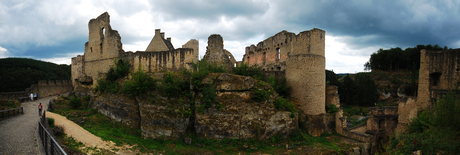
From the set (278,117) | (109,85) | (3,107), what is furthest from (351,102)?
(3,107)

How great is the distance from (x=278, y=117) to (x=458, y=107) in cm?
981

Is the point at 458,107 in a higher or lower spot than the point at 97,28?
lower

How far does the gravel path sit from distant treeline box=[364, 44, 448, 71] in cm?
6880

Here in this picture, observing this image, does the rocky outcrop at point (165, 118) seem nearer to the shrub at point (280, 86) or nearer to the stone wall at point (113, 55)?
the stone wall at point (113, 55)

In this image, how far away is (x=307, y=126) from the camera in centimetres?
1906

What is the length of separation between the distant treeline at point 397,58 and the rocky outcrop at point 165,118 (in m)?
60.5

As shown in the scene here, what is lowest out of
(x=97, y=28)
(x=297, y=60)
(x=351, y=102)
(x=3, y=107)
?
(x=351, y=102)

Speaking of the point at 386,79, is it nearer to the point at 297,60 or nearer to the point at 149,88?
the point at 297,60

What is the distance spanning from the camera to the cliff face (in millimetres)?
15844

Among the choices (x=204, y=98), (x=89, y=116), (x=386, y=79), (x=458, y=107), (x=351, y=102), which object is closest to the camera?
(x=458, y=107)

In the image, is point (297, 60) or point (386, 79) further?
point (386, 79)

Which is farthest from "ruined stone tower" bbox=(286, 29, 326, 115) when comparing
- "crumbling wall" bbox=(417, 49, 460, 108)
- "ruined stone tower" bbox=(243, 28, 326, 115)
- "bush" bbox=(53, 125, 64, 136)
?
"bush" bbox=(53, 125, 64, 136)

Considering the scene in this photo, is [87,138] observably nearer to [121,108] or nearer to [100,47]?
[121,108]

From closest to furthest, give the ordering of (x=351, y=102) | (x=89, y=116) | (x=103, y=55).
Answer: (x=89, y=116)
(x=103, y=55)
(x=351, y=102)
